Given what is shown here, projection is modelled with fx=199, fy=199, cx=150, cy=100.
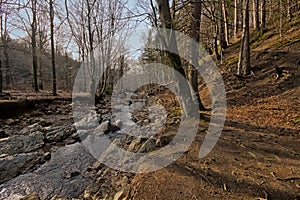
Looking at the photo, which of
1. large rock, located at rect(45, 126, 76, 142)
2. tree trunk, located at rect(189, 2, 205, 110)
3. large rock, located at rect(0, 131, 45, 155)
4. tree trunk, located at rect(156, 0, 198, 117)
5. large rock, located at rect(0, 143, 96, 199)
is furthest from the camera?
large rock, located at rect(45, 126, 76, 142)

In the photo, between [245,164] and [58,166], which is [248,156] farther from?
[58,166]

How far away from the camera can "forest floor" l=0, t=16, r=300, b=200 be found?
2410 mm

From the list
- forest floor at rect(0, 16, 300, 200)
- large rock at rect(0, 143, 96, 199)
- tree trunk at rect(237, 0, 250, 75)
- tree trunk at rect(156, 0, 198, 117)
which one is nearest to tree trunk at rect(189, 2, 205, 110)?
tree trunk at rect(156, 0, 198, 117)

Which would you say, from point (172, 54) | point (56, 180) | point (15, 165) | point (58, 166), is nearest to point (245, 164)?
point (172, 54)

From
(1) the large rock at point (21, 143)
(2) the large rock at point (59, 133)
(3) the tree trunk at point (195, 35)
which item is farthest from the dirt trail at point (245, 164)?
(2) the large rock at point (59, 133)

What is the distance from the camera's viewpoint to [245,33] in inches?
297

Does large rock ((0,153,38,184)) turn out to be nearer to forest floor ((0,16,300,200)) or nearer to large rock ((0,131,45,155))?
large rock ((0,131,45,155))

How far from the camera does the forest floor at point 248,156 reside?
2.41 m

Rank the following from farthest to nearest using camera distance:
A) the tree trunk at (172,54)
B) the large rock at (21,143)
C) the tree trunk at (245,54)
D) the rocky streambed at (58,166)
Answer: the tree trunk at (245,54) < the large rock at (21,143) < the tree trunk at (172,54) < the rocky streambed at (58,166)

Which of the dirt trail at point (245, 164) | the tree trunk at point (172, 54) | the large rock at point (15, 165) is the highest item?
the tree trunk at point (172, 54)

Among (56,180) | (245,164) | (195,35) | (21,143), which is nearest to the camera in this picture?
(245,164)

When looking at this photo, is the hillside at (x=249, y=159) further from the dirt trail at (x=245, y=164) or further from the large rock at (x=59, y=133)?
the large rock at (x=59, y=133)

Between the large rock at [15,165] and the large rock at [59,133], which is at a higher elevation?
the large rock at [59,133]

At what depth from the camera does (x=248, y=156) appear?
10.5 ft
